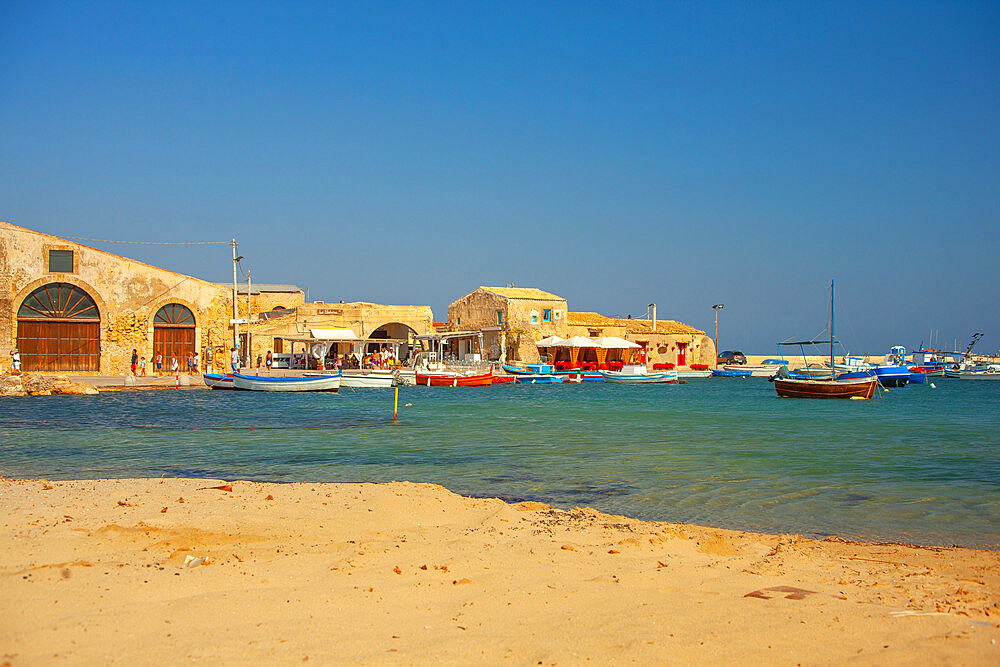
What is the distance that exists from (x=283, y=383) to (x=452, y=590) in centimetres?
2721

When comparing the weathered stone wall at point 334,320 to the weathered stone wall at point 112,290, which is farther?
the weathered stone wall at point 334,320

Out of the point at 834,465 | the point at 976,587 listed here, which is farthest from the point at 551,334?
the point at 976,587

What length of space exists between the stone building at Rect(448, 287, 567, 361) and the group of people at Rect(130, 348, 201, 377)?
20.0 m

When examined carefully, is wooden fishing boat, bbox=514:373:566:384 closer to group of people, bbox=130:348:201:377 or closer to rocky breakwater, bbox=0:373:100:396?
group of people, bbox=130:348:201:377

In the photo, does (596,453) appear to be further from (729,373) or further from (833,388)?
(729,373)

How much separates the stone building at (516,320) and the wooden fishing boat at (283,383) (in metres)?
19.5

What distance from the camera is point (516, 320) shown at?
49125 millimetres

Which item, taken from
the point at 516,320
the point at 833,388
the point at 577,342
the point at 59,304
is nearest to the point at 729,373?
the point at 577,342

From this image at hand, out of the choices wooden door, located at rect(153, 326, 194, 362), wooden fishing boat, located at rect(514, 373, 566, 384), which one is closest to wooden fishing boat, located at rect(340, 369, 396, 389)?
wooden door, located at rect(153, 326, 194, 362)

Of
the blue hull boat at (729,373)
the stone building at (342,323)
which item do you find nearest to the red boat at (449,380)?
the stone building at (342,323)

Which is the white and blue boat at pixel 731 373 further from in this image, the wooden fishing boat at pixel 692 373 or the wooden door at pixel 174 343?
the wooden door at pixel 174 343

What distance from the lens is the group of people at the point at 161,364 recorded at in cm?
3406

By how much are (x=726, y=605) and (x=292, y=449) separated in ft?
35.7

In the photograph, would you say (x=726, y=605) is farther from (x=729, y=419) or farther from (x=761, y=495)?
(x=729, y=419)
